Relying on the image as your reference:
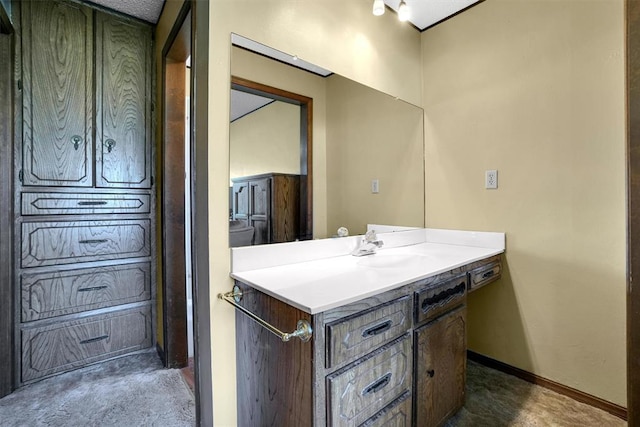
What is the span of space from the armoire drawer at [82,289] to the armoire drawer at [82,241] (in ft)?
0.28

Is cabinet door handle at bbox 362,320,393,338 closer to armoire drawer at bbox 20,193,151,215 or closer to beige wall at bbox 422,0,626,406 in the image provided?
beige wall at bbox 422,0,626,406

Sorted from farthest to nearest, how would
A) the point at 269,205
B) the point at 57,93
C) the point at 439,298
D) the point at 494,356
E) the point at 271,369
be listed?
the point at 494,356 → the point at 57,93 → the point at 269,205 → the point at 439,298 → the point at 271,369

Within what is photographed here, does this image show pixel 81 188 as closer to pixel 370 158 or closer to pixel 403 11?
pixel 370 158

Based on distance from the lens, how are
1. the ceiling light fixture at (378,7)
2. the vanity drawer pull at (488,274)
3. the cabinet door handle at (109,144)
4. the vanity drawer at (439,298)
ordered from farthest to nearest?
the cabinet door handle at (109,144) < the vanity drawer pull at (488,274) < the ceiling light fixture at (378,7) < the vanity drawer at (439,298)

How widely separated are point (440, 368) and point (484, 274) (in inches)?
25.2

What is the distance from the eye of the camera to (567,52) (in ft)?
5.41

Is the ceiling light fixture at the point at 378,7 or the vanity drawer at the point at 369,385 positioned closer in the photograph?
the vanity drawer at the point at 369,385

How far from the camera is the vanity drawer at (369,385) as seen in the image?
0.93 metres

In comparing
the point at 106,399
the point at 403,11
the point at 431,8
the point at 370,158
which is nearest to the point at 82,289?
the point at 106,399

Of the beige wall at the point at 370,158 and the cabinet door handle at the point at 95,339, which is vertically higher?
the beige wall at the point at 370,158

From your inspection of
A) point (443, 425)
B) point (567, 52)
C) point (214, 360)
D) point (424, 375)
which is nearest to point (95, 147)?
point (214, 360)

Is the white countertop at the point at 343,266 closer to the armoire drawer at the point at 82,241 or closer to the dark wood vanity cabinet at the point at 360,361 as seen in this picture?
the dark wood vanity cabinet at the point at 360,361

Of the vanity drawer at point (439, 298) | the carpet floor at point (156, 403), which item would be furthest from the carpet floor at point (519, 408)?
the vanity drawer at point (439, 298)

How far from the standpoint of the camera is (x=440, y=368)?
135 cm
